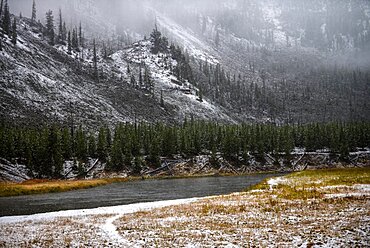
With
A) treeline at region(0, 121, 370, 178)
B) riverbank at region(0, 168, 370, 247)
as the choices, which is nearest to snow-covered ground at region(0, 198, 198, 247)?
riverbank at region(0, 168, 370, 247)

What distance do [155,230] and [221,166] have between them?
370 feet

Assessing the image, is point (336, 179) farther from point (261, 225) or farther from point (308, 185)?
point (261, 225)

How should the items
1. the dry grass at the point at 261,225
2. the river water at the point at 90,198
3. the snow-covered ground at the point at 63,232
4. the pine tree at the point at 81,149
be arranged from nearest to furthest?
the dry grass at the point at 261,225 → the snow-covered ground at the point at 63,232 → the river water at the point at 90,198 → the pine tree at the point at 81,149

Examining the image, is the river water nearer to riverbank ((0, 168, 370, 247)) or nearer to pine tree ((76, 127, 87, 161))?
riverbank ((0, 168, 370, 247))

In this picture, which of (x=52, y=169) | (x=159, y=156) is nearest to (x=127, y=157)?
(x=159, y=156)

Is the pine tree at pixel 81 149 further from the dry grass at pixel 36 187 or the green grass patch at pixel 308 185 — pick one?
the green grass patch at pixel 308 185

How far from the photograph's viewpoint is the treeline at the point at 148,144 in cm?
10788

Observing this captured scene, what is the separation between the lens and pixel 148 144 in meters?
138

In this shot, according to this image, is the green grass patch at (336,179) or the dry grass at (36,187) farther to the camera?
the dry grass at (36,187)

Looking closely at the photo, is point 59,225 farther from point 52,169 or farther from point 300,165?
point 300,165

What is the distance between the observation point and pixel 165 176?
403 feet

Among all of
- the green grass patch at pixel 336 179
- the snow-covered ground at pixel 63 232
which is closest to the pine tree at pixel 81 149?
the green grass patch at pixel 336 179

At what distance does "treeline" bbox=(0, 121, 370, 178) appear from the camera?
108 metres

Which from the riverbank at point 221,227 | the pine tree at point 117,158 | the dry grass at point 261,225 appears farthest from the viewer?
the pine tree at point 117,158
